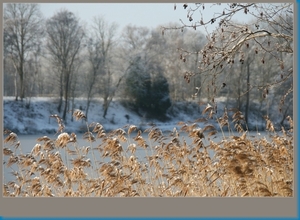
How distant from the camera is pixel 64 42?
1783 centimetres

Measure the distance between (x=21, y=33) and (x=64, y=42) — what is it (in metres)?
2.74

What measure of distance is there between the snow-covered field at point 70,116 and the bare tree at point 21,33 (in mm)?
805

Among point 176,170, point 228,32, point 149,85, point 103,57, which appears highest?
point 228,32

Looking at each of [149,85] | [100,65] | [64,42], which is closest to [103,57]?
[100,65]

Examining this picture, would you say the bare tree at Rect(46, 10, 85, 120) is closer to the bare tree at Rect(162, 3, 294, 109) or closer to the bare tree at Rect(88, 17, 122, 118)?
the bare tree at Rect(88, 17, 122, 118)

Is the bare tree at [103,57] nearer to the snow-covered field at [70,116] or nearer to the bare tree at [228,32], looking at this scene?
the snow-covered field at [70,116]

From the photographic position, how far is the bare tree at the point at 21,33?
14.7 metres

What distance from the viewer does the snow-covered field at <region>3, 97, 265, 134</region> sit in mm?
13570

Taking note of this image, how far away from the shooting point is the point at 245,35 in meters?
3.94

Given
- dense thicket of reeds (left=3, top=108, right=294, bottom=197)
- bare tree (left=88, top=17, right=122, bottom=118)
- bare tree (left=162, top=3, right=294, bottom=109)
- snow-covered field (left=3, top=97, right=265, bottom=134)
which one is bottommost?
snow-covered field (left=3, top=97, right=265, bottom=134)

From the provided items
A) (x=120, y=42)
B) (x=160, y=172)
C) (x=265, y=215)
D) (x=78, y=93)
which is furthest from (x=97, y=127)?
(x=120, y=42)

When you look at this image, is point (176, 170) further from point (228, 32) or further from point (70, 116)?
point (70, 116)

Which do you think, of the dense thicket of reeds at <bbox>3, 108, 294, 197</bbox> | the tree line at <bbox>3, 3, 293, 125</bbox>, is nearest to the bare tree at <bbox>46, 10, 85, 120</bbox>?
the tree line at <bbox>3, 3, 293, 125</bbox>

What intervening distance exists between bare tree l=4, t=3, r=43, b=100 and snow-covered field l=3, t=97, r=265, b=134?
0.80m
